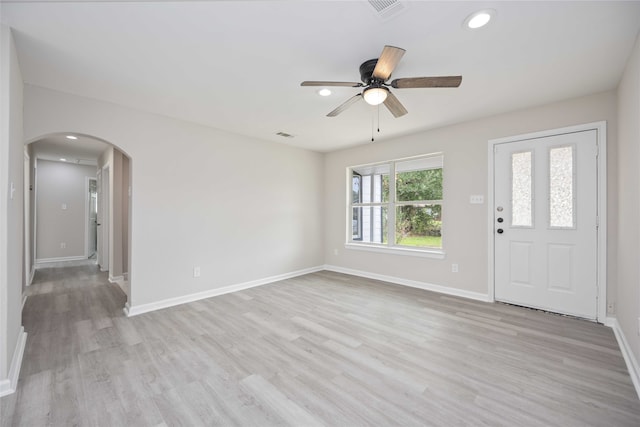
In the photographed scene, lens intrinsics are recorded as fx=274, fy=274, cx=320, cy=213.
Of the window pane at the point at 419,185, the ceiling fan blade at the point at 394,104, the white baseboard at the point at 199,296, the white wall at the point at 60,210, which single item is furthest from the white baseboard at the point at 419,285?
the white wall at the point at 60,210

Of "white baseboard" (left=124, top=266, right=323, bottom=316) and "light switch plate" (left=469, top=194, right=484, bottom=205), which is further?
"light switch plate" (left=469, top=194, right=484, bottom=205)

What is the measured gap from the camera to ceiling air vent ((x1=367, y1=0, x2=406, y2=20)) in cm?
168

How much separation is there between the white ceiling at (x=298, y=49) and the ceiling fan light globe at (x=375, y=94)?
0.27 m

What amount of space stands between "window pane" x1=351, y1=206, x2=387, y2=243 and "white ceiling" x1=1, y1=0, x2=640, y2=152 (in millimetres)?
2288

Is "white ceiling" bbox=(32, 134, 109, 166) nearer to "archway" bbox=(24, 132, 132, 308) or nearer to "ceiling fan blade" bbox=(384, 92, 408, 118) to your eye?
"archway" bbox=(24, 132, 132, 308)

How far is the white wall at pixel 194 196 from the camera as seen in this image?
10.3 feet

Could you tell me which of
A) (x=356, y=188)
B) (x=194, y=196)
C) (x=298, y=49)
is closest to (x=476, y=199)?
(x=356, y=188)

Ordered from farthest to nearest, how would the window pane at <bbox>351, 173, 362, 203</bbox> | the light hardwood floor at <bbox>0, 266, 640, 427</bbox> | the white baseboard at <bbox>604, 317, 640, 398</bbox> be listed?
the window pane at <bbox>351, 173, 362, 203</bbox> → the white baseboard at <bbox>604, 317, 640, 398</bbox> → the light hardwood floor at <bbox>0, 266, 640, 427</bbox>

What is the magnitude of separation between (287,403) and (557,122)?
403 centimetres

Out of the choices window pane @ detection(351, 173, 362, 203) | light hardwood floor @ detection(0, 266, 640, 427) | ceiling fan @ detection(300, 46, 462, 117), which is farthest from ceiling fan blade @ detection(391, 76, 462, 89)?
window pane @ detection(351, 173, 362, 203)

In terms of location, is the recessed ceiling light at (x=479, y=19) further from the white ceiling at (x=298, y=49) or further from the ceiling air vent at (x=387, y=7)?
the ceiling air vent at (x=387, y=7)

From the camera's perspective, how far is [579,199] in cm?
307

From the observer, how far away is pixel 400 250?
4.64 m

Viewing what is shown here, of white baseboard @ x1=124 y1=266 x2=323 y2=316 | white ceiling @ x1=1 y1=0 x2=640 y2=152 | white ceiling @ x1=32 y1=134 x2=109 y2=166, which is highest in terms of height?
white ceiling @ x1=1 y1=0 x2=640 y2=152
